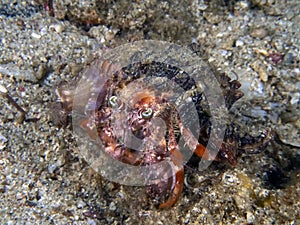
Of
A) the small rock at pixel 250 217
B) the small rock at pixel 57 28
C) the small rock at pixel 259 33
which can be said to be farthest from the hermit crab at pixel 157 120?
the small rock at pixel 259 33

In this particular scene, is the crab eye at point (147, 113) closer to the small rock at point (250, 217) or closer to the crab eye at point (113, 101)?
the crab eye at point (113, 101)

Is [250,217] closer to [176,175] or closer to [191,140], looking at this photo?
[176,175]

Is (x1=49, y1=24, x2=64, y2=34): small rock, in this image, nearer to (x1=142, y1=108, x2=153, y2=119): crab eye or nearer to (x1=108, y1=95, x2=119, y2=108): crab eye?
(x1=108, y1=95, x2=119, y2=108): crab eye

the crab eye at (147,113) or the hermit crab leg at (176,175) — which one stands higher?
the crab eye at (147,113)

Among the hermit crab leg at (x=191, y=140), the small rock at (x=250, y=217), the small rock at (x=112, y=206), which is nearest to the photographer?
the small rock at (x=250, y=217)

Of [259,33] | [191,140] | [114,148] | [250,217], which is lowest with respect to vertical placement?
[250,217]

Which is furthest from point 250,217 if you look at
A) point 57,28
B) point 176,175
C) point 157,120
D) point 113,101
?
point 57,28

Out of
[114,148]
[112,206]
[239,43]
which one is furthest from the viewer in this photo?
[239,43]

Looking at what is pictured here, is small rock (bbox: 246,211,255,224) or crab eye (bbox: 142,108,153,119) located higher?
crab eye (bbox: 142,108,153,119)

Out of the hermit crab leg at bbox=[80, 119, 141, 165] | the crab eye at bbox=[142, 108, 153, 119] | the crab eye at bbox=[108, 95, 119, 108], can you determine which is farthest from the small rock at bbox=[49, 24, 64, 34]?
the crab eye at bbox=[142, 108, 153, 119]

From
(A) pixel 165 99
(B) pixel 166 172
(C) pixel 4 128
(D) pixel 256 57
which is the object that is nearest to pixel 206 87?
Result: (A) pixel 165 99
